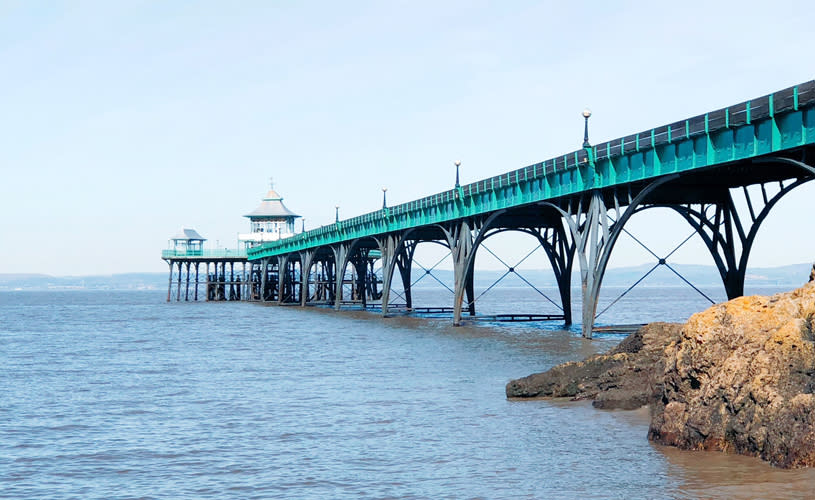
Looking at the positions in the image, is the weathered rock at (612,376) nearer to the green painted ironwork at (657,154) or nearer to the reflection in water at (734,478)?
the reflection in water at (734,478)

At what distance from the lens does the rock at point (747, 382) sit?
1518cm

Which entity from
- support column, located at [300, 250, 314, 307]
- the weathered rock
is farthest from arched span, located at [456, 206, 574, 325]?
support column, located at [300, 250, 314, 307]

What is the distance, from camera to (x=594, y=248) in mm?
37312

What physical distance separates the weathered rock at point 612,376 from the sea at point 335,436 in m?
0.55

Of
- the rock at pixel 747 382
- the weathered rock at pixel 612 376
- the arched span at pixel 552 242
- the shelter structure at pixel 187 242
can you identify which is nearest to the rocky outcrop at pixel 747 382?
the rock at pixel 747 382

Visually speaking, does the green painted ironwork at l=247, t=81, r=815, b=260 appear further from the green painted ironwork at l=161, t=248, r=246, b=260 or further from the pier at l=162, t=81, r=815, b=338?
the green painted ironwork at l=161, t=248, r=246, b=260

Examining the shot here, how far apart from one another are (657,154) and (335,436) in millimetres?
17888

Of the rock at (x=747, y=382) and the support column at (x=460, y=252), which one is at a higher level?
the support column at (x=460, y=252)

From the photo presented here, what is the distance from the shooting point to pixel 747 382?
52.7 feet

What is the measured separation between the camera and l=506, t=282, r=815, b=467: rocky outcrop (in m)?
15.2

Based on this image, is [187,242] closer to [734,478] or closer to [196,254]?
[196,254]

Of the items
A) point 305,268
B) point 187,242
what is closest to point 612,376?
point 305,268

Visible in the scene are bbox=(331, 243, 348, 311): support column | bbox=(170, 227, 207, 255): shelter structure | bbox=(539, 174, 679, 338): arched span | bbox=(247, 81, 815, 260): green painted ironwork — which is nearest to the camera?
bbox=(247, 81, 815, 260): green painted ironwork

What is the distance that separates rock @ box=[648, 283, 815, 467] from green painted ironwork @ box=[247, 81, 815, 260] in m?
9.57
